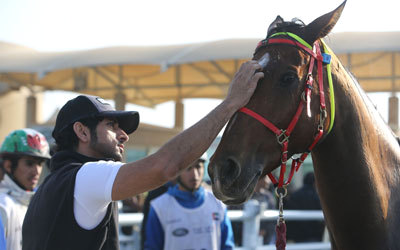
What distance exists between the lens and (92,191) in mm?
2104

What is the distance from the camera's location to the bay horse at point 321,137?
219 centimetres

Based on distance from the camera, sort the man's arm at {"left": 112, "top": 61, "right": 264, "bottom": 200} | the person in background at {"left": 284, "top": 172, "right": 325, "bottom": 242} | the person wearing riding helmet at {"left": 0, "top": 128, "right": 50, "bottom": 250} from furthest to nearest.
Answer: the person in background at {"left": 284, "top": 172, "right": 325, "bottom": 242} < the person wearing riding helmet at {"left": 0, "top": 128, "right": 50, "bottom": 250} < the man's arm at {"left": 112, "top": 61, "right": 264, "bottom": 200}

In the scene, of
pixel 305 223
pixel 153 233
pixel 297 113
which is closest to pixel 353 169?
pixel 297 113

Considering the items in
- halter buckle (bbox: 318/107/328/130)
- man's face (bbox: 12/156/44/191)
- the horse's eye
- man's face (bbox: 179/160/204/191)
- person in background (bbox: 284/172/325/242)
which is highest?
the horse's eye

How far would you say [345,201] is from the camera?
231 cm

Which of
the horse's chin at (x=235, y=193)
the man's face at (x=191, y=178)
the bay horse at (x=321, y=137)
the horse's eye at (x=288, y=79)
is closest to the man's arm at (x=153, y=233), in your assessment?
the man's face at (x=191, y=178)

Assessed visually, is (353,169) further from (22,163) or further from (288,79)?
(22,163)

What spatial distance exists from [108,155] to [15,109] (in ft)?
36.3

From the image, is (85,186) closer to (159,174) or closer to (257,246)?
(159,174)

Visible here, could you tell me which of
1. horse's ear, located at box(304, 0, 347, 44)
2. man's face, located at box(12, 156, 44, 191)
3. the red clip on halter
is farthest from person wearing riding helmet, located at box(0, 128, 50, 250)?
horse's ear, located at box(304, 0, 347, 44)

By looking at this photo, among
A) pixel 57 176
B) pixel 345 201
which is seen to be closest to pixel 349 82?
pixel 345 201

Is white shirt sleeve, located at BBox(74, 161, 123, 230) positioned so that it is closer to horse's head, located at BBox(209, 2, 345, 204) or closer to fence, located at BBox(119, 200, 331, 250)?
horse's head, located at BBox(209, 2, 345, 204)

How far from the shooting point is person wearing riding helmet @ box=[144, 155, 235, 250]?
3.94 metres

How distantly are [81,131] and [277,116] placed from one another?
909mm
